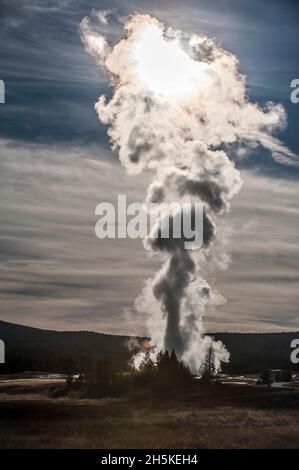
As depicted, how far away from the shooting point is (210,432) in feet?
129

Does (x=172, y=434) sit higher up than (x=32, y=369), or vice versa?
(x=32, y=369)

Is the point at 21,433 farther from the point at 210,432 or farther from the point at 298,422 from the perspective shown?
the point at 298,422

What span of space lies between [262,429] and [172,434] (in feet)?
23.7

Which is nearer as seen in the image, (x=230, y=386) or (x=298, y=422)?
(x=298, y=422)

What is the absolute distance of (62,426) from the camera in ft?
136

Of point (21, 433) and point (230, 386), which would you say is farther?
point (230, 386)

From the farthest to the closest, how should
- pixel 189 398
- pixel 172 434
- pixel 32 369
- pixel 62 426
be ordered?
pixel 32 369 → pixel 189 398 → pixel 62 426 → pixel 172 434

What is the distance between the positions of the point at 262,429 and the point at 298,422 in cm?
601
